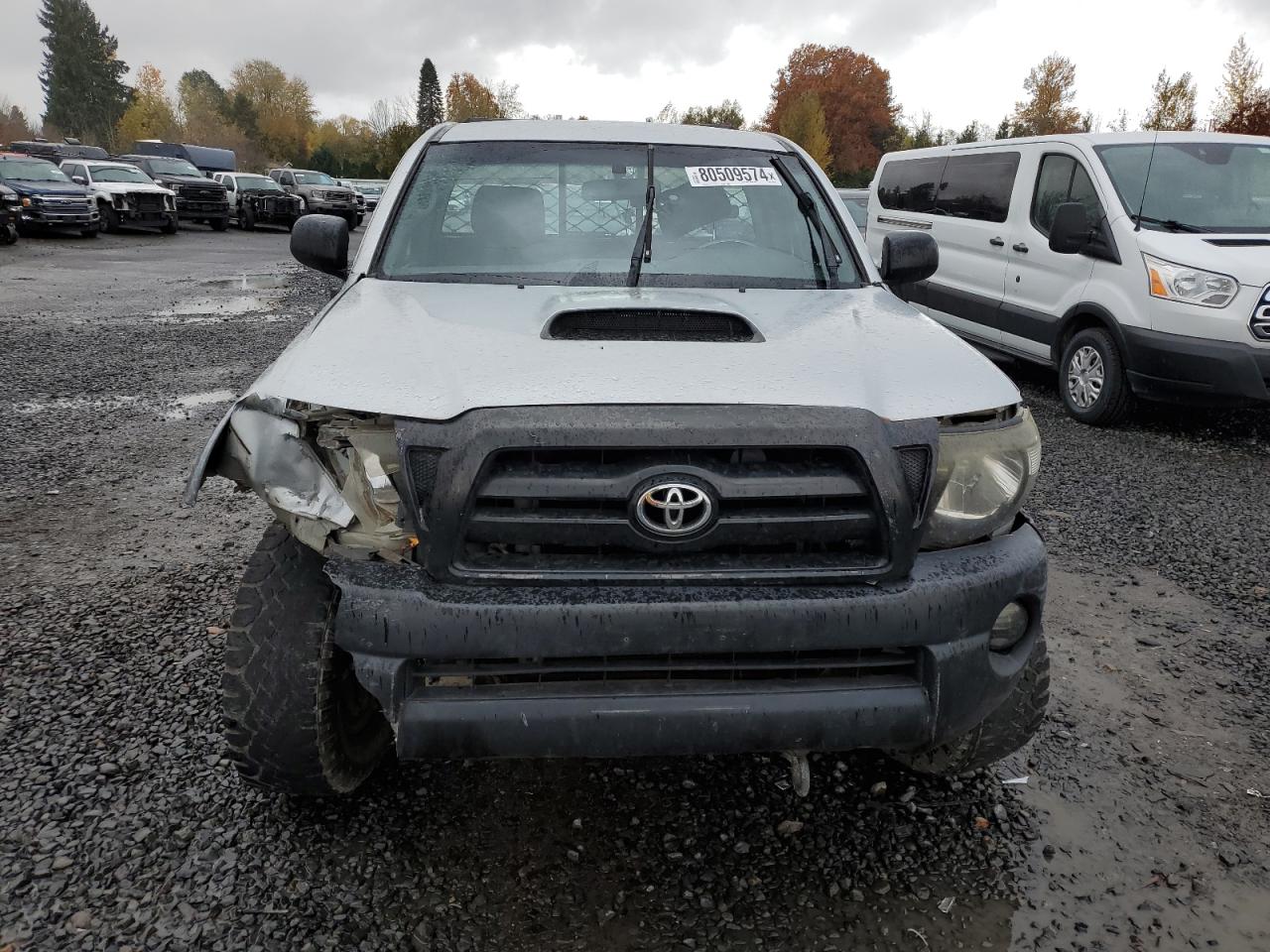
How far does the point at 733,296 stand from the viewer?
9.71 ft

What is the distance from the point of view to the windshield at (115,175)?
2373 cm

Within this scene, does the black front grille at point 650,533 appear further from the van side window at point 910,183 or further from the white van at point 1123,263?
the van side window at point 910,183

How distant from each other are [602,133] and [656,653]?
2.41 metres

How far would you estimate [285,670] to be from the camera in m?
2.21

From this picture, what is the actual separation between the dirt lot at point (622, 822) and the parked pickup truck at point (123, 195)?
2259cm

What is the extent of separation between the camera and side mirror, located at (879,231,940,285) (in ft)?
11.7

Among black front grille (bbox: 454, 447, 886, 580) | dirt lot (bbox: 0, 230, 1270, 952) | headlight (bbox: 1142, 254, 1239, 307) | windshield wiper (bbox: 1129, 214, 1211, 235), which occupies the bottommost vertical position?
dirt lot (bbox: 0, 230, 1270, 952)

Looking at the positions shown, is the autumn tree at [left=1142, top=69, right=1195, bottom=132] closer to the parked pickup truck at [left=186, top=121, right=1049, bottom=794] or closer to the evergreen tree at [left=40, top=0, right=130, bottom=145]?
the parked pickup truck at [left=186, top=121, right=1049, bottom=794]

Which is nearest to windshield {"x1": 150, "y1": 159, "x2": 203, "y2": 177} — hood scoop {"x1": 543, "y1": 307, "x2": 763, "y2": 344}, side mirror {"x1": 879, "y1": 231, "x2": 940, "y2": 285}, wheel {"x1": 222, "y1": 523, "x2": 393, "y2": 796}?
side mirror {"x1": 879, "y1": 231, "x2": 940, "y2": 285}

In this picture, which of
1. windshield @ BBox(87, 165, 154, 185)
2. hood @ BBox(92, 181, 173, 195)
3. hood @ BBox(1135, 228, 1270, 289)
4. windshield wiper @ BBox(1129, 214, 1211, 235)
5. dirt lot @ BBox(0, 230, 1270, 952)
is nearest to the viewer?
dirt lot @ BBox(0, 230, 1270, 952)

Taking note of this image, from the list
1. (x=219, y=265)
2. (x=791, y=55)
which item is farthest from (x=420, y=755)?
(x=791, y=55)

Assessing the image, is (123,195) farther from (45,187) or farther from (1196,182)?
(1196,182)

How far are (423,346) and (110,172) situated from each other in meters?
26.2

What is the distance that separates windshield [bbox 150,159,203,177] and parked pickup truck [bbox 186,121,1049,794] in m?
30.5
